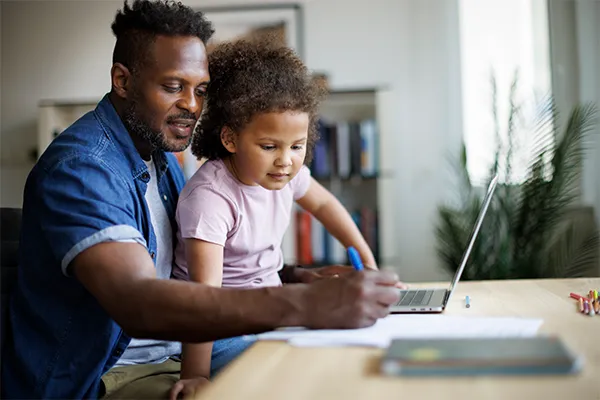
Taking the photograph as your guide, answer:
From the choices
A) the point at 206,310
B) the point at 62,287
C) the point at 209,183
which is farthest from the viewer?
the point at 209,183

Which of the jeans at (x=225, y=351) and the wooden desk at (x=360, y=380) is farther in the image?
the jeans at (x=225, y=351)

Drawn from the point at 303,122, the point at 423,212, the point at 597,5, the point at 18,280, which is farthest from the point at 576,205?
the point at 18,280

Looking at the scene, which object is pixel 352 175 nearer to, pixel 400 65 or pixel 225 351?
pixel 400 65

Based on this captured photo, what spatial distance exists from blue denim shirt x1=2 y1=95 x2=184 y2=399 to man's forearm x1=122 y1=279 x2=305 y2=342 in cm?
15

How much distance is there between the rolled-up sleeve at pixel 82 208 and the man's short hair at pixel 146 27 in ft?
1.11

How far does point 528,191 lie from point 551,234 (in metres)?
0.29

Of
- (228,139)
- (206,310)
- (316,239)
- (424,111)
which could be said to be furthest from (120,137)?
(424,111)

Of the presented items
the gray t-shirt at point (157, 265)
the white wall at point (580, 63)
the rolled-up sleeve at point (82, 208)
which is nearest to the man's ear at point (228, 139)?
the gray t-shirt at point (157, 265)

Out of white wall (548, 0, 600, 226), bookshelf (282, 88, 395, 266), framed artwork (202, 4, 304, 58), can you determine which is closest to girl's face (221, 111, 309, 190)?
white wall (548, 0, 600, 226)

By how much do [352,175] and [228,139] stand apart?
2.75 metres

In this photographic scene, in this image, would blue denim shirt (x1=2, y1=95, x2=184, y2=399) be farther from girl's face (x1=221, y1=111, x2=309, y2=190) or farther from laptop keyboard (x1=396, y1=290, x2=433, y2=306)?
laptop keyboard (x1=396, y1=290, x2=433, y2=306)

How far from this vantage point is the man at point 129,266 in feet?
3.17

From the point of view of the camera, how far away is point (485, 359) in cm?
73

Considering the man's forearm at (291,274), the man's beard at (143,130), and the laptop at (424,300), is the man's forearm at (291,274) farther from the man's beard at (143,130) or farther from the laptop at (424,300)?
the man's beard at (143,130)
